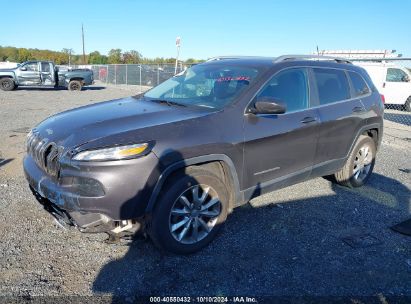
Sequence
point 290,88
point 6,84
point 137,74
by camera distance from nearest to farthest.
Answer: point 290,88
point 6,84
point 137,74

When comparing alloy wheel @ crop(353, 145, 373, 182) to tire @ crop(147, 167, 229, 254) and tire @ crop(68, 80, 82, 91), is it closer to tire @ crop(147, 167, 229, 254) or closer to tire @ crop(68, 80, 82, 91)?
tire @ crop(147, 167, 229, 254)

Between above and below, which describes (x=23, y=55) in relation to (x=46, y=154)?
above

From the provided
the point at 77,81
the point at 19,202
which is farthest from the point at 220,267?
the point at 77,81

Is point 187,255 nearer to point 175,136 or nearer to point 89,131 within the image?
point 175,136

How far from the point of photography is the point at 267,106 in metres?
3.41

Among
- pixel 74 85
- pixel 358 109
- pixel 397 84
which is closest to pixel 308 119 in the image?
pixel 358 109

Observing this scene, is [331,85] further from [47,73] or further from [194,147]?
[47,73]

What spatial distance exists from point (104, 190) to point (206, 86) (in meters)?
1.90

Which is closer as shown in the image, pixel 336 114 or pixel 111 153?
pixel 111 153

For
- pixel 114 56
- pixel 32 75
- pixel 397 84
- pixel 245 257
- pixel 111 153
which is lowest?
pixel 245 257

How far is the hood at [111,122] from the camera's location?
9.45 feet

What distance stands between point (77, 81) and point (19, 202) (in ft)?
64.2

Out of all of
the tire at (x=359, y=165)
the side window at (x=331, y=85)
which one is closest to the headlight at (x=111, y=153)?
the side window at (x=331, y=85)

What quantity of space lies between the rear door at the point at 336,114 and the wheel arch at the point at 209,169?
55.1 inches
